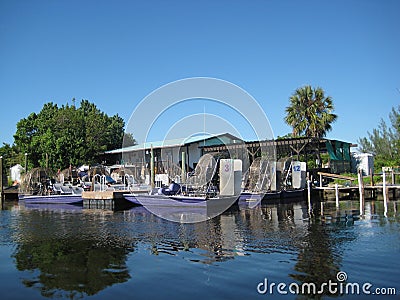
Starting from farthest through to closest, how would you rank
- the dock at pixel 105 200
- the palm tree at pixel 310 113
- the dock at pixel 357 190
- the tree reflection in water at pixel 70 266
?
the palm tree at pixel 310 113
the dock at pixel 357 190
the dock at pixel 105 200
the tree reflection in water at pixel 70 266

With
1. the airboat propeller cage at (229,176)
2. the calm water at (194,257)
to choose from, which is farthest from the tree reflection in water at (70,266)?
the airboat propeller cage at (229,176)

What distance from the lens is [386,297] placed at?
8094 mm

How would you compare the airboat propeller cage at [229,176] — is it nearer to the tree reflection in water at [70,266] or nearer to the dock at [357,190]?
the dock at [357,190]

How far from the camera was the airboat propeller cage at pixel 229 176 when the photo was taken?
994 inches

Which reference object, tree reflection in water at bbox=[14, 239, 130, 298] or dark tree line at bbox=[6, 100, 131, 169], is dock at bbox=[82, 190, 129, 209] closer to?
tree reflection in water at bbox=[14, 239, 130, 298]

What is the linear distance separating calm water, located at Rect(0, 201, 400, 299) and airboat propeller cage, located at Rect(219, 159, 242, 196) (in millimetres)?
6087

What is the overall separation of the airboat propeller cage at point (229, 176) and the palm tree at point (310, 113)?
17.3 m

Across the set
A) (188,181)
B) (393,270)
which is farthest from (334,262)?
(188,181)

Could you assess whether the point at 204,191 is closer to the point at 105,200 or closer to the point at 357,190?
the point at 105,200

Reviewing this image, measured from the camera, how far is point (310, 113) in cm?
4097

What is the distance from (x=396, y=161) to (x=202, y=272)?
117ft

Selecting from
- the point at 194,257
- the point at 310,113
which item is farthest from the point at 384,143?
the point at 194,257

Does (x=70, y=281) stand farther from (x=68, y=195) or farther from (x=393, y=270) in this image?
(x=68, y=195)

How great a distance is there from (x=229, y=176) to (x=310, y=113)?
62.4ft
